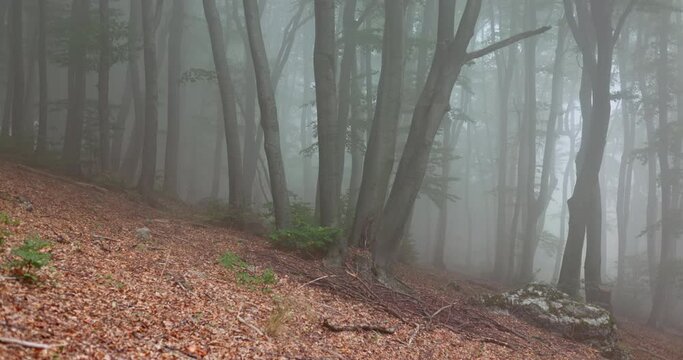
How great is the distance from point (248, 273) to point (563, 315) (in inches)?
202

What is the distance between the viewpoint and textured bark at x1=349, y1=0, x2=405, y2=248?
7930 millimetres

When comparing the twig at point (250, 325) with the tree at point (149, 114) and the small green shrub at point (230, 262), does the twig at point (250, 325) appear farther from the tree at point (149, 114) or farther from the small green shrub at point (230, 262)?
the tree at point (149, 114)

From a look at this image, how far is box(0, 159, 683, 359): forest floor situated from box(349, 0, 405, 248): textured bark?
1122 millimetres

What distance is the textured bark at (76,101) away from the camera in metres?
12.6

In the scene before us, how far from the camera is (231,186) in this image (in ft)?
34.0

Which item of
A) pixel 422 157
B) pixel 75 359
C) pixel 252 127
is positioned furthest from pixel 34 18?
pixel 75 359

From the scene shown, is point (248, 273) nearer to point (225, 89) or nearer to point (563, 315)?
point (563, 315)

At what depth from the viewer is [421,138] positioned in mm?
8289

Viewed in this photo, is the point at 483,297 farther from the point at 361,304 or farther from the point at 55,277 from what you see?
the point at 55,277

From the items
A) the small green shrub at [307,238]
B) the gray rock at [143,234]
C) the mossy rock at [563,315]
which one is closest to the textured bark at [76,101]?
the gray rock at [143,234]

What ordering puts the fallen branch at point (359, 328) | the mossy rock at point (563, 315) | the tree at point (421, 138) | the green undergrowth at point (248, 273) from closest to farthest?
the fallen branch at point (359, 328) < the green undergrowth at point (248, 273) < the mossy rock at point (563, 315) < the tree at point (421, 138)

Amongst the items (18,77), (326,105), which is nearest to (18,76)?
(18,77)

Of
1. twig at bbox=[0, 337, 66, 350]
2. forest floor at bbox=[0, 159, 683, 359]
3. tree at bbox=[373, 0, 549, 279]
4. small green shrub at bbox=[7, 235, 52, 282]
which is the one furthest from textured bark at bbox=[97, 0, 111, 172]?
twig at bbox=[0, 337, 66, 350]

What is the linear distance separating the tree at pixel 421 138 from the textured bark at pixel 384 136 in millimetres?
292
